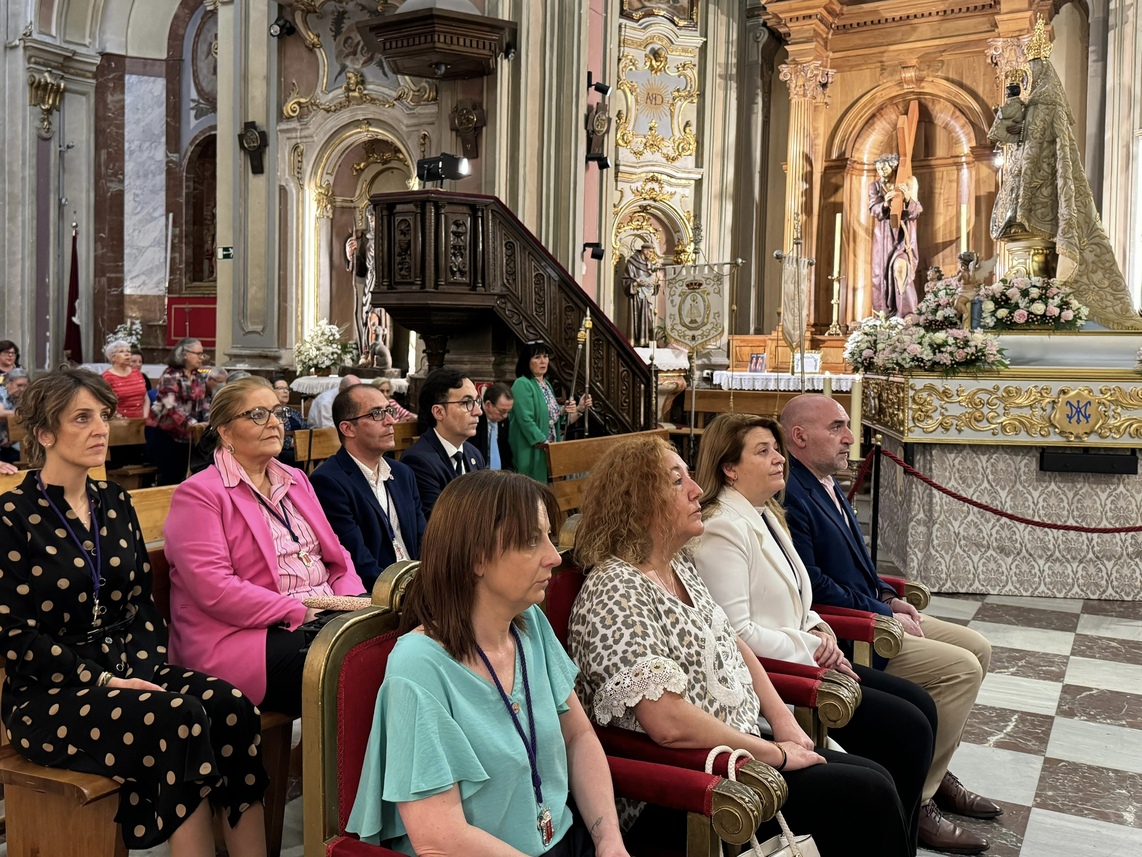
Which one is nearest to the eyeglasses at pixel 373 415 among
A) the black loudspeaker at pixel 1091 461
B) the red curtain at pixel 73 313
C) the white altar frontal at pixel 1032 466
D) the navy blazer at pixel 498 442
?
the navy blazer at pixel 498 442

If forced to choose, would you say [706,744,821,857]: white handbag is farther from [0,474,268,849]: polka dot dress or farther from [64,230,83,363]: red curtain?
[64,230,83,363]: red curtain

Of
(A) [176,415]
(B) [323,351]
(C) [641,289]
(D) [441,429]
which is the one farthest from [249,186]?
(D) [441,429]

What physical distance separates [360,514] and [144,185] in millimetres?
13956

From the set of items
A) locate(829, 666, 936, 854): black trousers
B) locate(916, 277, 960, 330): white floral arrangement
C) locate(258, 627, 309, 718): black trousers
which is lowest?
locate(829, 666, 936, 854): black trousers

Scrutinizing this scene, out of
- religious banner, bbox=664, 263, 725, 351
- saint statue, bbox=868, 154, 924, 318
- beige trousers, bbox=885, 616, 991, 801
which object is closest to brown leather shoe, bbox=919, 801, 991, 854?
beige trousers, bbox=885, 616, 991, 801

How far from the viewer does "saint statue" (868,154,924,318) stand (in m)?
15.6

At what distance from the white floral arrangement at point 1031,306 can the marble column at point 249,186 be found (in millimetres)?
8931

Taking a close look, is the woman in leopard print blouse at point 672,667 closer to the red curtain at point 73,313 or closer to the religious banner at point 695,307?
the religious banner at point 695,307

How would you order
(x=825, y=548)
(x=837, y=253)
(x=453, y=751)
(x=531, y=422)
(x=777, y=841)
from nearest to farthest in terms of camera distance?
(x=453, y=751) → (x=777, y=841) → (x=825, y=548) → (x=531, y=422) → (x=837, y=253)

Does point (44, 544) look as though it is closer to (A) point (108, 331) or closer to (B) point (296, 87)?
(B) point (296, 87)

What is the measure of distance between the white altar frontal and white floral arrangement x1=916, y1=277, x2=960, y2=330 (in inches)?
15.2

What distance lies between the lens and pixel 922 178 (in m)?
15.9

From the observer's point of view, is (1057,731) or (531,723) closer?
(531,723)

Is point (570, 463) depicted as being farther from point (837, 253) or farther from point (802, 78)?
point (802, 78)
